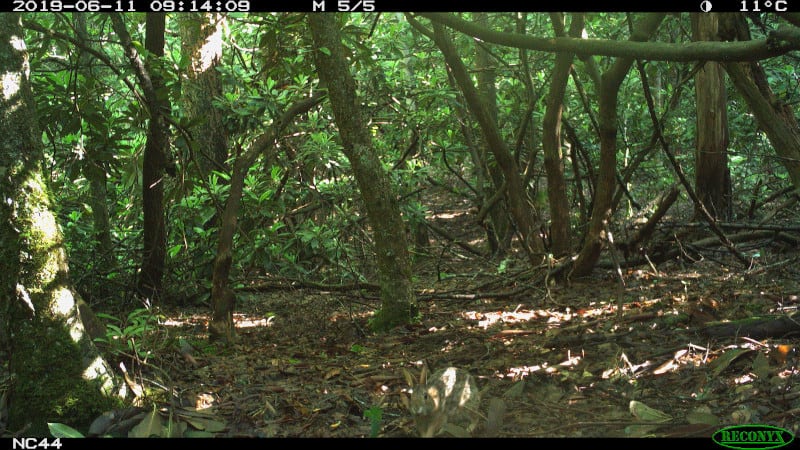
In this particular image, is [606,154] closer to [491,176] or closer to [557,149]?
[557,149]

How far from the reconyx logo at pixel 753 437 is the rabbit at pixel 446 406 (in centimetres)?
104

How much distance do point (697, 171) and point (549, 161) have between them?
1.75 meters

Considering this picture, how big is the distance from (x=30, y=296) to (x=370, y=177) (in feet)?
7.52

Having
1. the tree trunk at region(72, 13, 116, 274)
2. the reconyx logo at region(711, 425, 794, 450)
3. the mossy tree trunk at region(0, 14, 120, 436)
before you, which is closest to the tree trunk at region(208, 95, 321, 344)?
the tree trunk at region(72, 13, 116, 274)

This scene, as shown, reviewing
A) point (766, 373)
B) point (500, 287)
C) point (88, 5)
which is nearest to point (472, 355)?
point (766, 373)

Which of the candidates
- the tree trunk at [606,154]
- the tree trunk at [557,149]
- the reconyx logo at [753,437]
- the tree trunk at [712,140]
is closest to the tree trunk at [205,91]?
the tree trunk at [557,149]

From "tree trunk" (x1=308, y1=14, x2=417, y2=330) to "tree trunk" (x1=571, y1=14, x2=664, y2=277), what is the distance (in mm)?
1680

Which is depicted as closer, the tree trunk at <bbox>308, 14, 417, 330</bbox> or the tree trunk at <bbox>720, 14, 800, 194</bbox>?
the tree trunk at <bbox>308, 14, 417, 330</bbox>

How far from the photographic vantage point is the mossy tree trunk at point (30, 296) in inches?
127

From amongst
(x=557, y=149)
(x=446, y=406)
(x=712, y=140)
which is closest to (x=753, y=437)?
(x=446, y=406)

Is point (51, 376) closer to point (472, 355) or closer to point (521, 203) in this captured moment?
point (472, 355)

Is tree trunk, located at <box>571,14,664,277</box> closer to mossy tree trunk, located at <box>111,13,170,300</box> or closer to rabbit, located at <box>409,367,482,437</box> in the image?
rabbit, located at <box>409,367,482,437</box>

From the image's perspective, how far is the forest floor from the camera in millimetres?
3318

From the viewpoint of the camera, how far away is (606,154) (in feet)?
17.8
